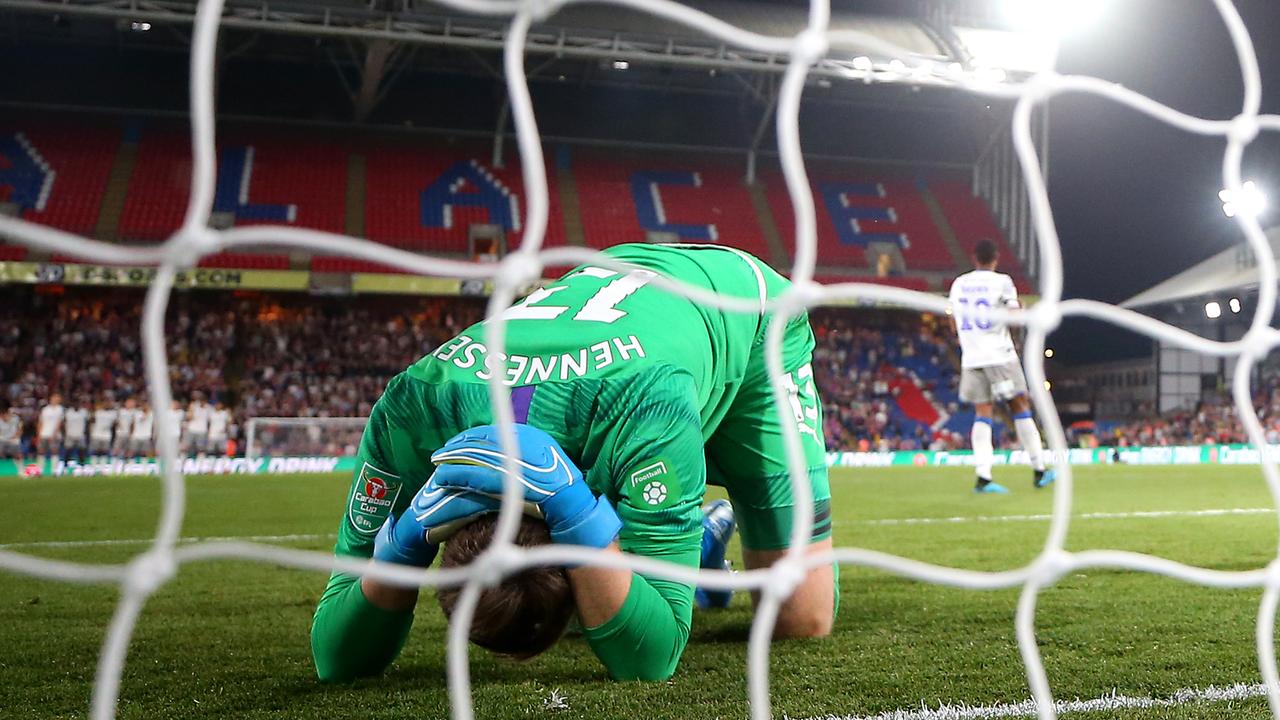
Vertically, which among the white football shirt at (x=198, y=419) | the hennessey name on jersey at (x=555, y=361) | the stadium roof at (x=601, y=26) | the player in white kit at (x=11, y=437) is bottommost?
the player in white kit at (x=11, y=437)

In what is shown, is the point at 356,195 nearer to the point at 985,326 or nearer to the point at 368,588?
the point at 985,326

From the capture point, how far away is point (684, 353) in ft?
7.76

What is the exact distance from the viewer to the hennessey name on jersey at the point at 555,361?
2223 mm

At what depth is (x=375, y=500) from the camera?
2.31 metres

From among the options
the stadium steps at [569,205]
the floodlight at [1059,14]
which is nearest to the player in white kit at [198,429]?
the stadium steps at [569,205]

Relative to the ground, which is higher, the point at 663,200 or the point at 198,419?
the point at 663,200

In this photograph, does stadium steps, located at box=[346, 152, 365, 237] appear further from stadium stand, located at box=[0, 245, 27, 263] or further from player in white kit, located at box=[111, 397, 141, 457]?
player in white kit, located at box=[111, 397, 141, 457]

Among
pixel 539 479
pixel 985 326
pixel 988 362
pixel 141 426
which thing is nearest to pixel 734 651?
pixel 539 479

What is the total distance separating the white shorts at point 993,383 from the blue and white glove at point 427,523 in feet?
19.9

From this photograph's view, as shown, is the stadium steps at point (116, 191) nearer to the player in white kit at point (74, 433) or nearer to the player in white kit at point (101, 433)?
the player in white kit at point (74, 433)

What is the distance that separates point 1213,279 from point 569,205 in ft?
43.9

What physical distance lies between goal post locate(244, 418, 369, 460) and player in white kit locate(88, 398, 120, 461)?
201 centimetres

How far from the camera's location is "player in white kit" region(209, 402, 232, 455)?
1507 centimetres

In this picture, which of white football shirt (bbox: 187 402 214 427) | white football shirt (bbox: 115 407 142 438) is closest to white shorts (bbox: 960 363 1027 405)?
white football shirt (bbox: 187 402 214 427)
